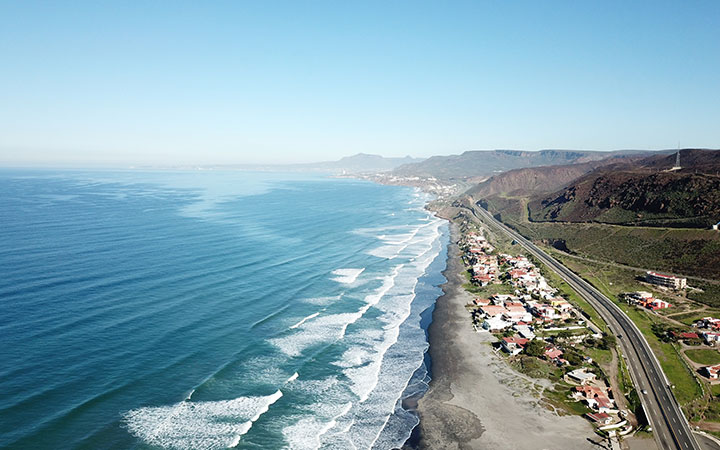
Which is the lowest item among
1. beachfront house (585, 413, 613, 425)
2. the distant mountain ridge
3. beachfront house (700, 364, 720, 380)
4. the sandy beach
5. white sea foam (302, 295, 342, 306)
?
the sandy beach

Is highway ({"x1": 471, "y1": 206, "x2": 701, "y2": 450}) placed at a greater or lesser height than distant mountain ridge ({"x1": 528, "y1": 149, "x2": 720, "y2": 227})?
lesser

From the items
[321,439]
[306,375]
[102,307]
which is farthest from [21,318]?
[321,439]

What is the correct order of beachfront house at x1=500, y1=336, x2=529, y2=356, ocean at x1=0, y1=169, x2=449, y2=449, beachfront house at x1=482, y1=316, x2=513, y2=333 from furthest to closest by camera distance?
1. beachfront house at x1=482, y1=316, x2=513, y2=333
2. beachfront house at x1=500, y1=336, x2=529, y2=356
3. ocean at x1=0, y1=169, x2=449, y2=449

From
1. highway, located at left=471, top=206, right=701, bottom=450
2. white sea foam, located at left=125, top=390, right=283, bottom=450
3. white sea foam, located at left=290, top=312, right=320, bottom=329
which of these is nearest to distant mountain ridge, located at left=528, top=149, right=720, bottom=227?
highway, located at left=471, top=206, right=701, bottom=450

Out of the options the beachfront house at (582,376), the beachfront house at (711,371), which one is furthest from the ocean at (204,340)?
the beachfront house at (711,371)

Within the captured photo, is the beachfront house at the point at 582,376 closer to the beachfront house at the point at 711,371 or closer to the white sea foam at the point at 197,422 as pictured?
the beachfront house at the point at 711,371

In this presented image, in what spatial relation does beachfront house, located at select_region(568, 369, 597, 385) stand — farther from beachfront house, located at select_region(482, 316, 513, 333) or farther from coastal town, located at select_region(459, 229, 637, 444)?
beachfront house, located at select_region(482, 316, 513, 333)
